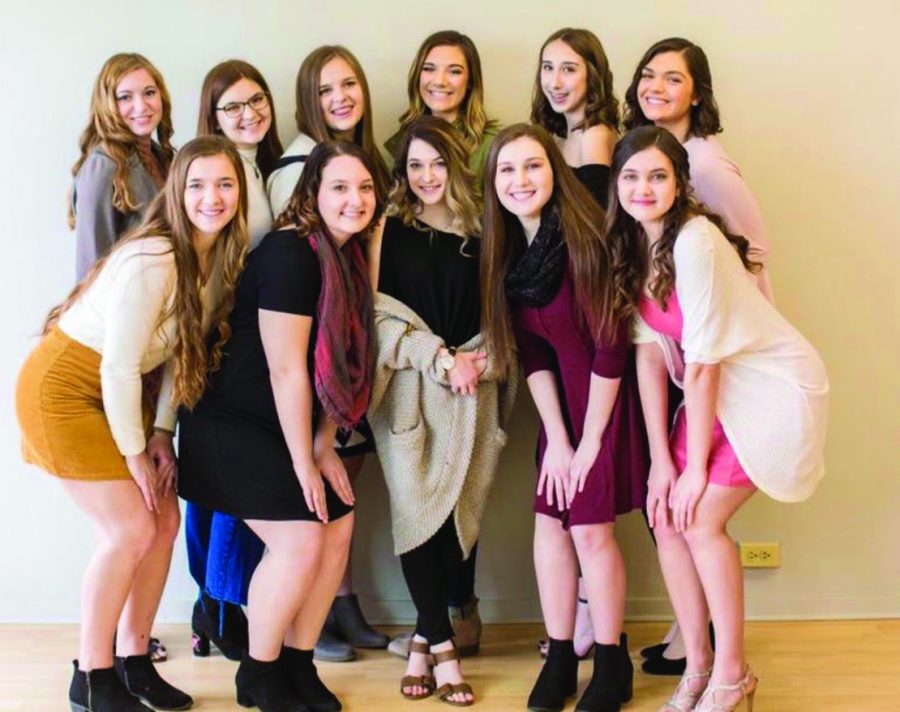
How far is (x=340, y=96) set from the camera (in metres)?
3.12

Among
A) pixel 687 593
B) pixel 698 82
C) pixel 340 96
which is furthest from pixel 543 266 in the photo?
pixel 687 593

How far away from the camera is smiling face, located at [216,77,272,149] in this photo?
305 cm

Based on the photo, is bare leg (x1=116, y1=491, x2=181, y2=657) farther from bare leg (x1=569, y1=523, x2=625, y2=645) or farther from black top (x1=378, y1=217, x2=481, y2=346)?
bare leg (x1=569, y1=523, x2=625, y2=645)

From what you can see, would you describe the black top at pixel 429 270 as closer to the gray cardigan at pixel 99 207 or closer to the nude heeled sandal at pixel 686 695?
the gray cardigan at pixel 99 207

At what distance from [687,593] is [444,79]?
1537mm

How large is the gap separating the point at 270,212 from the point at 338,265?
0.35 metres

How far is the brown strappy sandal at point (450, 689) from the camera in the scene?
2.96 m

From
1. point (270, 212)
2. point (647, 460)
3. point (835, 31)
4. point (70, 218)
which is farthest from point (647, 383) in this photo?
point (70, 218)

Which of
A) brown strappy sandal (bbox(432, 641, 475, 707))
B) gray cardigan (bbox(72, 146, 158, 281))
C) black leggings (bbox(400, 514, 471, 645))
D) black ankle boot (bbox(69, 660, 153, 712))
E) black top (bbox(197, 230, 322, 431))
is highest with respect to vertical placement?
gray cardigan (bbox(72, 146, 158, 281))

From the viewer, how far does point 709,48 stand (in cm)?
338

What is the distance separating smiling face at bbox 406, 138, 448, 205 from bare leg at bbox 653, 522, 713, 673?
1.01m

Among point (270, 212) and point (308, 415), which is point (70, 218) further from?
point (308, 415)

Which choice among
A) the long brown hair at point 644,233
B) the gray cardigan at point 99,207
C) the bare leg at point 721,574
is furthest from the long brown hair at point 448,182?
the bare leg at point 721,574

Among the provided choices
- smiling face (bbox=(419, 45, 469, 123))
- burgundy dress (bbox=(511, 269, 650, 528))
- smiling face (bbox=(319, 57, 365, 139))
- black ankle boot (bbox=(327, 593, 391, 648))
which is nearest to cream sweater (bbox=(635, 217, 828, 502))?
burgundy dress (bbox=(511, 269, 650, 528))
